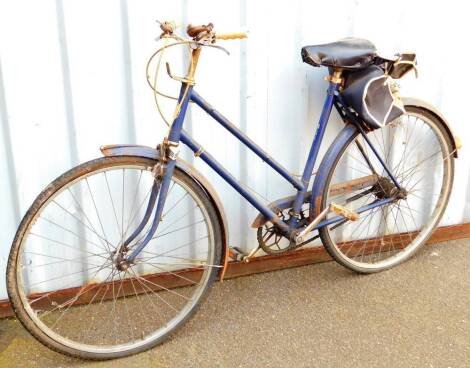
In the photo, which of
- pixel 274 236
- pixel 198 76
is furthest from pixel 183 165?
pixel 274 236

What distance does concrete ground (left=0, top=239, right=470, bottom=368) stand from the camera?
2.70 metres

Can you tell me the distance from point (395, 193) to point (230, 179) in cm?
111

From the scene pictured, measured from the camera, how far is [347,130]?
9.86ft

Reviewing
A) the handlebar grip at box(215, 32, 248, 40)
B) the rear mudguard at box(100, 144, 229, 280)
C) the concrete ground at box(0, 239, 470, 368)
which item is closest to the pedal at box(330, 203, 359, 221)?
the concrete ground at box(0, 239, 470, 368)

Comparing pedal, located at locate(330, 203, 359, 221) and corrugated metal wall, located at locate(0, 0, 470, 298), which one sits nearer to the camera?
corrugated metal wall, located at locate(0, 0, 470, 298)

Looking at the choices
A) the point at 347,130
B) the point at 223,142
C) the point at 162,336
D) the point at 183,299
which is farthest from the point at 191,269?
the point at 347,130

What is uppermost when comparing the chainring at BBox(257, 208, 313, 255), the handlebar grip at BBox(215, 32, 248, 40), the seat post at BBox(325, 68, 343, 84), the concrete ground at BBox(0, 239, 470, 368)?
the handlebar grip at BBox(215, 32, 248, 40)

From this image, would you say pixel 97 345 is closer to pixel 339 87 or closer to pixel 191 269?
pixel 191 269

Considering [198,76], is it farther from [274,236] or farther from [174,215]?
[274,236]

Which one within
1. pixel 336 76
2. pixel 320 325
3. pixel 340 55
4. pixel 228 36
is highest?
pixel 228 36

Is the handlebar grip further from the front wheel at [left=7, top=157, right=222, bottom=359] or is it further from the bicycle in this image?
the front wheel at [left=7, top=157, right=222, bottom=359]

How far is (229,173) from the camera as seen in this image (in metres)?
2.78

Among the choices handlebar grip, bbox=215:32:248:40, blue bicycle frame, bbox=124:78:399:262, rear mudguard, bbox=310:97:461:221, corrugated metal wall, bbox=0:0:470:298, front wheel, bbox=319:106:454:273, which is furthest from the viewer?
front wheel, bbox=319:106:454:273

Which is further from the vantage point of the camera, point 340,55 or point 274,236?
point 274,236
